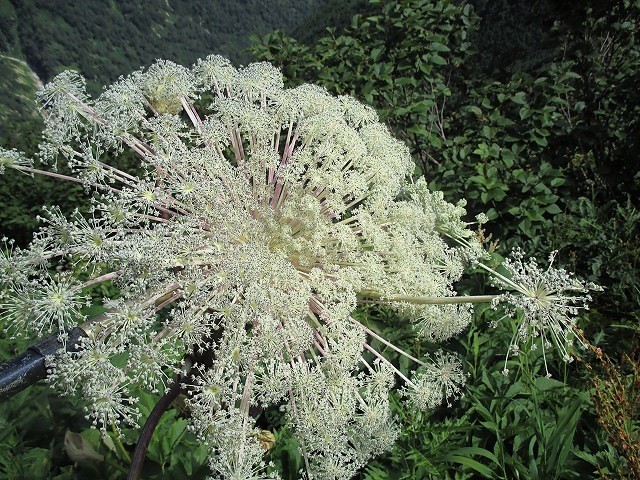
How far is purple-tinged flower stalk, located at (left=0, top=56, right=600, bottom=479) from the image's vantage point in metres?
1.25

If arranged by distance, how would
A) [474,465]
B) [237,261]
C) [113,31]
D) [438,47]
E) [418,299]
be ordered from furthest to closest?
[113,31] → [438,47] → [474,465] → [418,299] → [237,261]

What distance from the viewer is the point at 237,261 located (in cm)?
136

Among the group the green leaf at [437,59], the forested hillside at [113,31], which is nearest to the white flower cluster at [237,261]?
the green leaf at [437,59]

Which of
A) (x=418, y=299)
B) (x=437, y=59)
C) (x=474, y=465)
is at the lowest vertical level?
(x=474, y=465)

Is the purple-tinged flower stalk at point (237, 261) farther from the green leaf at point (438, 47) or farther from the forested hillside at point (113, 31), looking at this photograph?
the forested hillside at point (113, 31)

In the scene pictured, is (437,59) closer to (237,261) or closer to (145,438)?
(237,261)

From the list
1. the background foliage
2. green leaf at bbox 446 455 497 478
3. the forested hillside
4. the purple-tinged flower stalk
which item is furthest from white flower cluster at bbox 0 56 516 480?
the forested hillside

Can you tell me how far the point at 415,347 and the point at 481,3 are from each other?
50.8 feet

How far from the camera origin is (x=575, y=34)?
4.38 m

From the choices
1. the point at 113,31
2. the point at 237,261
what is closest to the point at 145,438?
the point at 237,261

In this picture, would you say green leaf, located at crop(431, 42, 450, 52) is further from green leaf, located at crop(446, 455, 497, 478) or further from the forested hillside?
the forested hillside

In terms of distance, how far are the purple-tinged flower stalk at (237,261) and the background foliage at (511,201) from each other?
0.95m

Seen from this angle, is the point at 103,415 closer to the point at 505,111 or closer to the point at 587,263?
the point at 587,263

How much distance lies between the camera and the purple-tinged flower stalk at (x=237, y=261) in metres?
1.25
